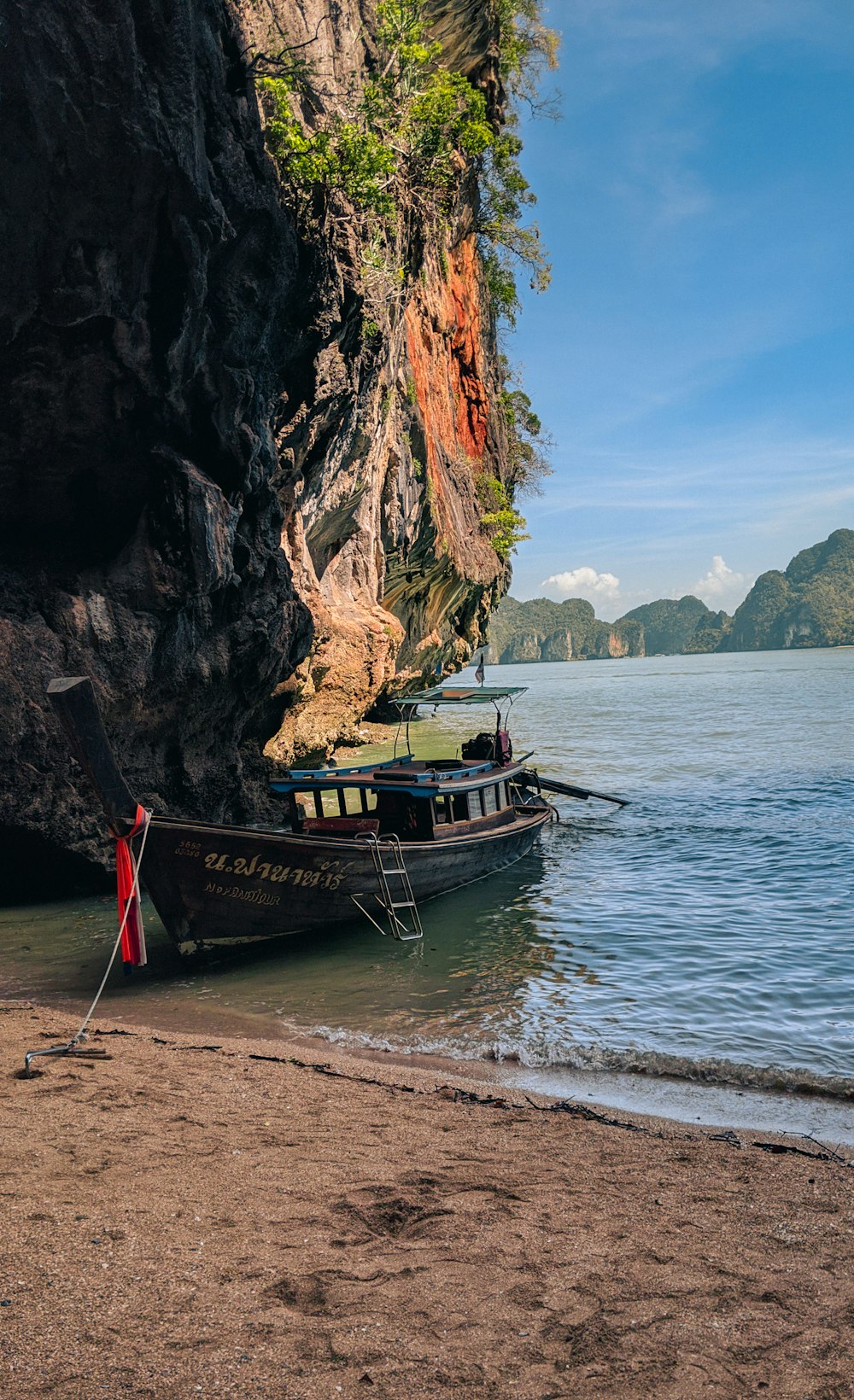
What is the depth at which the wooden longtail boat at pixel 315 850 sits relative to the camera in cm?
816

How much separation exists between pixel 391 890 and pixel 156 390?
7425 mm

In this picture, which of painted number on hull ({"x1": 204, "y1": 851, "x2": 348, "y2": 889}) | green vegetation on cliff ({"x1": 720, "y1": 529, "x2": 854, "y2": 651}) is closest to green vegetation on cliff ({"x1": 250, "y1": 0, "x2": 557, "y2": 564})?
painted number on hull ({"x1": 204, "y1": 851, "x2": 348, "y2": 889})

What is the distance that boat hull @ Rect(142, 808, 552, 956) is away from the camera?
30.2 ft

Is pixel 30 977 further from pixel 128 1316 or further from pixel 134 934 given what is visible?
pixel 128 1316

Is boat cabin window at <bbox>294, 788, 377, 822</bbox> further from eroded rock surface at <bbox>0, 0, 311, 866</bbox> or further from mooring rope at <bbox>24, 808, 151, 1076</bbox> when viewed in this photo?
mooring rope at <bbox>24, 808, 151, 1076</bbox>

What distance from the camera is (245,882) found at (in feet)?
31.7

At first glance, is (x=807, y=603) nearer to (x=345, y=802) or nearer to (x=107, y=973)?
(x=345, y=802)

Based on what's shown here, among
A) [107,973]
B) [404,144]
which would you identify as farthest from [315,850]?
[404,144]

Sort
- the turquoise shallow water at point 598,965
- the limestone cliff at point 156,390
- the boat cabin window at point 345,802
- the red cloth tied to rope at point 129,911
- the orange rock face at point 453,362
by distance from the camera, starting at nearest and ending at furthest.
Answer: the turquoise shallow water at point 598,965
the red cloth tied to rope at point 129,911
the limestone cliff at point 156,390
the boat cabin window at point 345,802
the orange rock face at point 453,362

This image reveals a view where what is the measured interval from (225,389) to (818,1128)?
1156cm

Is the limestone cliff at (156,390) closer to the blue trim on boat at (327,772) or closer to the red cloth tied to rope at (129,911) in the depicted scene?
the blue trim on boat at (327,772)

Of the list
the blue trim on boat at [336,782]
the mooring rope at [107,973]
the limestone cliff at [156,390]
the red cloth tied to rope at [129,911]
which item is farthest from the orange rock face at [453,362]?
the red cloth tied to rope at [129,911]

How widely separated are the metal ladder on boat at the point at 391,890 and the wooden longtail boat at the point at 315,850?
0.05ft

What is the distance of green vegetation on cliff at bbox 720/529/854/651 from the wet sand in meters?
184
